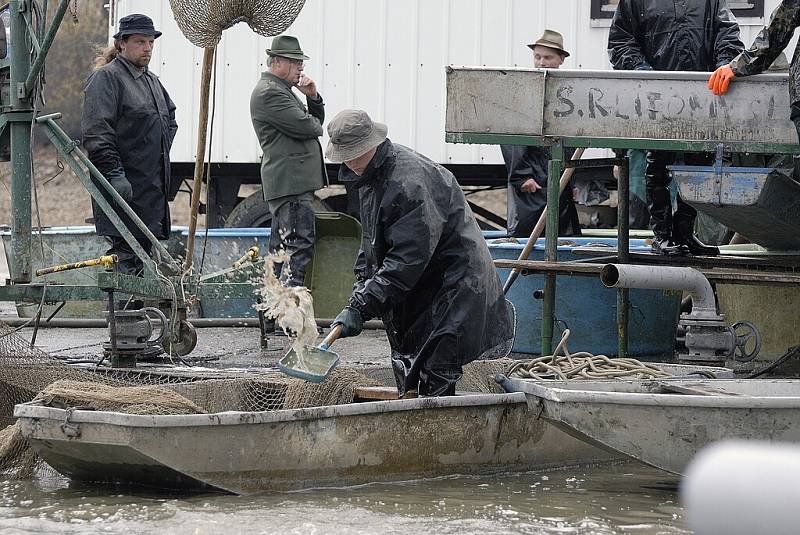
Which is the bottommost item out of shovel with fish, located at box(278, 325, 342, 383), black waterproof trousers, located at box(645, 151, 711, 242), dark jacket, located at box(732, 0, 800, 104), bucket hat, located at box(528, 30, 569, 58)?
shovel with fish, located at box(278, 325, 342, 383)

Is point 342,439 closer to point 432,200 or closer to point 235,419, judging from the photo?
point 235,419

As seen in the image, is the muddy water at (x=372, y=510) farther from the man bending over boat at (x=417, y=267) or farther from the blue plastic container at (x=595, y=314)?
the blue plastic container at (x=595, y=314)

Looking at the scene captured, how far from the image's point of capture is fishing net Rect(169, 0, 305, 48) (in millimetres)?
7727

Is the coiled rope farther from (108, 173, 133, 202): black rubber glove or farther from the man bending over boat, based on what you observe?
(108, 173, 133, 202): black rubber glove

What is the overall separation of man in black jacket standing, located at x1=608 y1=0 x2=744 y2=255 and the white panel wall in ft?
12.0

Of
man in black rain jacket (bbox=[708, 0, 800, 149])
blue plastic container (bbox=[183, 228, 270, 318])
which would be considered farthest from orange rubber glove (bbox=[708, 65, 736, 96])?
blue plastic container (bbox=[183, 228, 270, 318])

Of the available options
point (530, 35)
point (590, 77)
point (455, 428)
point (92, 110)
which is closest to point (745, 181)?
point (590, 77)

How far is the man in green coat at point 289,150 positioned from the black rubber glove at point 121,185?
5.18 feet

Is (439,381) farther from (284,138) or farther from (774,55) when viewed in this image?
(284,138)

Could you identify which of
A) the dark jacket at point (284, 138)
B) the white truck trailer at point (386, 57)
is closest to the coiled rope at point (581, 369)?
the dark jacket at point (284, 138)

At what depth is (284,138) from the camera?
948cm

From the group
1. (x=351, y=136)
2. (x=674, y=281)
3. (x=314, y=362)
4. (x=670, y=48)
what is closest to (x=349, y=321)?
(x=314, y=362)

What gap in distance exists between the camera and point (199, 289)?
7930 mm

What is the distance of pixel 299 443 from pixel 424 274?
115 centimetres
